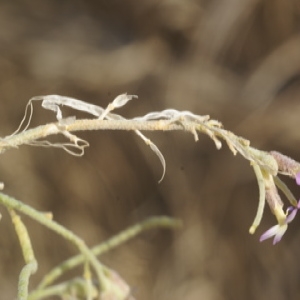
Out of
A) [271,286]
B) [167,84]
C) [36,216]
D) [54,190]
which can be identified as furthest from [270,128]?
[36,216]

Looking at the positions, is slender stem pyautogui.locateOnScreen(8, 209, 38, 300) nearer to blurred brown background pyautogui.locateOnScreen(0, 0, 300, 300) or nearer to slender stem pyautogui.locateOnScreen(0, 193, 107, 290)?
slender stem pyautogui.locateOnScreen(0, 193, 107, 290)

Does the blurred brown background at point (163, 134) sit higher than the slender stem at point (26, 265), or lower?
higher

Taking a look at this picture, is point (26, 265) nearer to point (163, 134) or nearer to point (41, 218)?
point (41, 218)

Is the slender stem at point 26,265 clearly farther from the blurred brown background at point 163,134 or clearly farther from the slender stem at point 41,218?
the blurred brown background at point 163,134

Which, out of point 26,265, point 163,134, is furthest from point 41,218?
point 163,134

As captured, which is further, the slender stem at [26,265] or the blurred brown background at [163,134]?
the blurred brown background at [163,134]

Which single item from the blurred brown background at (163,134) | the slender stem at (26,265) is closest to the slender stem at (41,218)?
the slender stem at (26,265)

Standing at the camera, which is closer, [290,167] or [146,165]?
[290,167]

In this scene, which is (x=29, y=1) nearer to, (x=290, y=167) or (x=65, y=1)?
(x=65, y=1)
